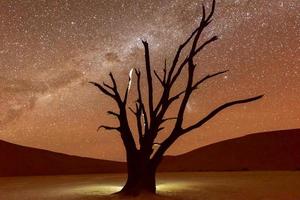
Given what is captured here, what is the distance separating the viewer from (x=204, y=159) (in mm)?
40406

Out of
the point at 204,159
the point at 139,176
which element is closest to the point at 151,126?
the point at 139,176

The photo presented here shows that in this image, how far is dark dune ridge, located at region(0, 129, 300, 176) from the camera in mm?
36469

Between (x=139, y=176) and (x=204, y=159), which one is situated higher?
(x=204, y=159)

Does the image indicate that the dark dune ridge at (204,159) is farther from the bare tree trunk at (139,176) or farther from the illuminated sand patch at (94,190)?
the bare tree trunk at (139,176)

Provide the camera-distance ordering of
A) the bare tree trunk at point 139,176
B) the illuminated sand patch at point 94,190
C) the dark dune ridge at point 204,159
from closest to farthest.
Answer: the bare tree trunk at point 139,176 → the illuminated sand patch at point 94,190 → the dark dune ridge at point 204,159

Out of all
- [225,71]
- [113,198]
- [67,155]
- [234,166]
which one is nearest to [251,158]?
[234,166]

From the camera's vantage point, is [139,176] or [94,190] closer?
[139,176]

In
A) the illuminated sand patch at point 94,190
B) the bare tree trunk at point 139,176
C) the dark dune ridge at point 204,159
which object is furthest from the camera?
the dark dune ridge at point 204,159

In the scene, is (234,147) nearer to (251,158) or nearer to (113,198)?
(251,158)

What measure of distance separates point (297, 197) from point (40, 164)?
28644mm

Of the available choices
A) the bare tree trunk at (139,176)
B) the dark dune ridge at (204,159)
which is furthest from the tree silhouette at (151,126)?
the dark dune ridge at (204,159)

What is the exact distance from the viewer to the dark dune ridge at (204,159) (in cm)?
3647

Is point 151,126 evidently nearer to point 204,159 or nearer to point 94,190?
point 94,190

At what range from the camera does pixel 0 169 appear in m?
35.3
